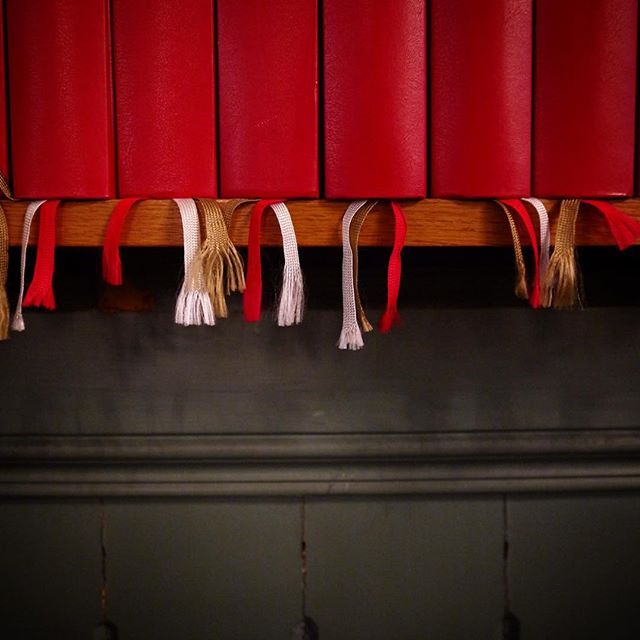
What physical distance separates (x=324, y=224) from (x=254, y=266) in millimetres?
73

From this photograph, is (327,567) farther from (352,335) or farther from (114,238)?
(114,238)

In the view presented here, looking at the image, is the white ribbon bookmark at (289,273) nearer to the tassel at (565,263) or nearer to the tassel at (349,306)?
the tassel at (349,306)

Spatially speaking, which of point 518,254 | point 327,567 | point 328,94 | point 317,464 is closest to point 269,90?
point 328,94

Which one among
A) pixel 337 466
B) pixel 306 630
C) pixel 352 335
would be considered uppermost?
pixel 352 335

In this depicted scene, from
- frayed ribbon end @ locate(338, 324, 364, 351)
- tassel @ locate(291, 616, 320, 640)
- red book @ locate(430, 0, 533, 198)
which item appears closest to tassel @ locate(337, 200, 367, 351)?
frayed ribbon end @ locate(338, 324, 364, 351)

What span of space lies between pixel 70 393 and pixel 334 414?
0.34 m

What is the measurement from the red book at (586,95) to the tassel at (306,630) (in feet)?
2.04

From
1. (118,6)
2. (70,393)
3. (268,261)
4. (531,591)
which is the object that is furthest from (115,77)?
(531,591)

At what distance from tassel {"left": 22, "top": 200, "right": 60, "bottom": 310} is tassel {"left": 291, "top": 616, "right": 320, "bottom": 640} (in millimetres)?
533

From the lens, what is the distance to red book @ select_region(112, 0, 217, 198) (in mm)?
496

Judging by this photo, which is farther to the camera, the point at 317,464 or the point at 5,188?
the point at 317,464

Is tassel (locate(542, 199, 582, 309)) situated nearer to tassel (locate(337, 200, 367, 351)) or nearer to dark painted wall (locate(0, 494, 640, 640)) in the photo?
tassel (locate(337, 200, 367, 351))

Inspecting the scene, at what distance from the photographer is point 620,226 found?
1.62 ft

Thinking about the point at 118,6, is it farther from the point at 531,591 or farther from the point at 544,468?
the point at 531,591
